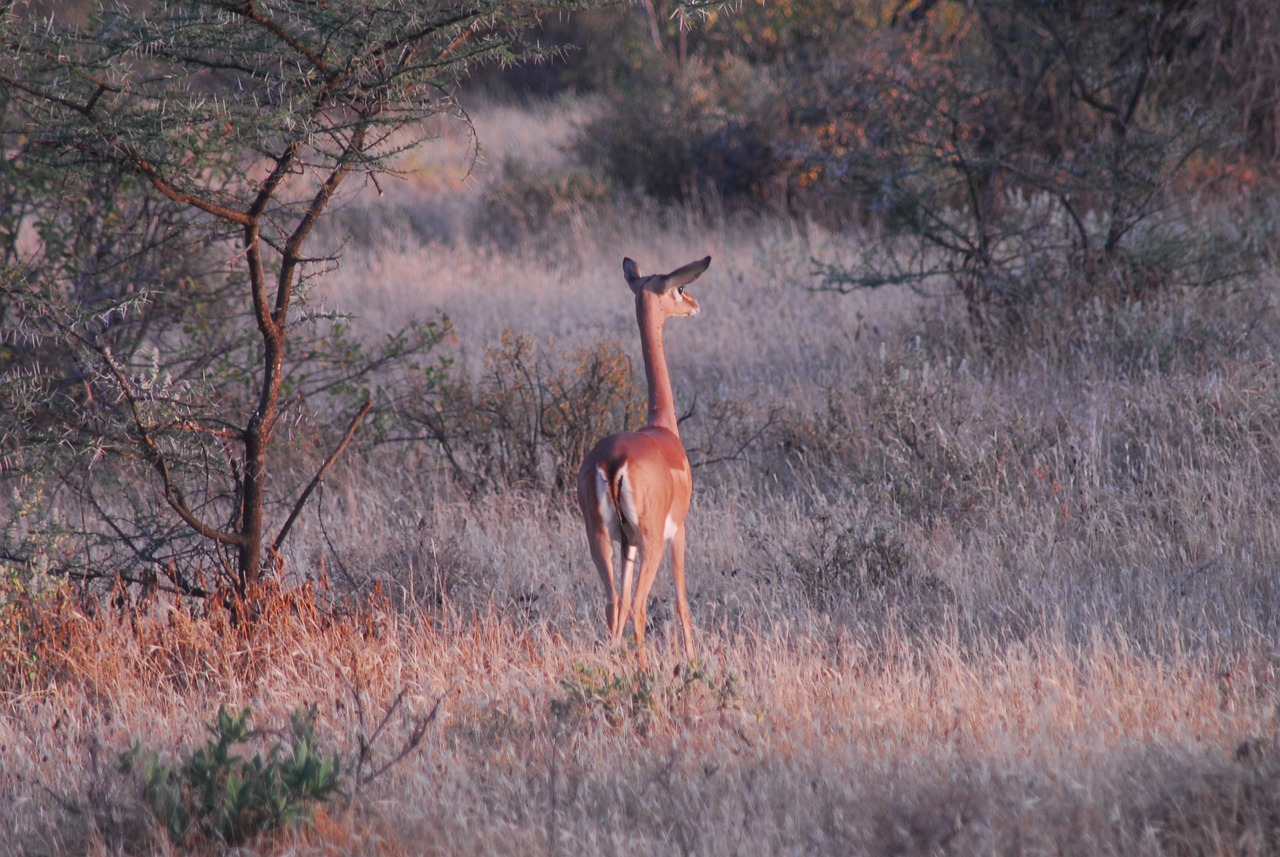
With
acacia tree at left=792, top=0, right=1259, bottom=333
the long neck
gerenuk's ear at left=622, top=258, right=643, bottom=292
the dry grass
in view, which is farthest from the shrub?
acacia tree at left=792, top=0, right=1259, bottom=333

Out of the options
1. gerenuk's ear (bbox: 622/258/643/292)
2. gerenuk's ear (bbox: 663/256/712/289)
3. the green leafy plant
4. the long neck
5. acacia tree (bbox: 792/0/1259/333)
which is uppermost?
acacia tree (bbox: 792/0/1259/333)

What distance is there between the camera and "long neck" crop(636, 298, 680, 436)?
5.76 metres

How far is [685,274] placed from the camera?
572 centimetres

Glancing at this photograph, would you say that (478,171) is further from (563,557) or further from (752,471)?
(563,557)

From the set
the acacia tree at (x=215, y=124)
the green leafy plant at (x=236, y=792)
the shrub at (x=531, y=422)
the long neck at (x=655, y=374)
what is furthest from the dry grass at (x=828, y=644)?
the long neck at (x=655, y=374)

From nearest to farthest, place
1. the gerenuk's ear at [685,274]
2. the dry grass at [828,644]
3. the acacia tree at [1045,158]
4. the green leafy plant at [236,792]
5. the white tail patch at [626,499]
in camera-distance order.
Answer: the dry grass at [828,644], the green leafy plant at [236,792], the white tail patch at [626,499], the gerenuk's ear at [685,274], the acacia tree at [1045,158]

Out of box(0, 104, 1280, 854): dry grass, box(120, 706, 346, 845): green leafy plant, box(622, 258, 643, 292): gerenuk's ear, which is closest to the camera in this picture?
box(0, 104, 1280, 854): dry grass

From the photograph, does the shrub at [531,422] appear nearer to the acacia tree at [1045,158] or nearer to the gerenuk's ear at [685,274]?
the gerenuk's ear at [685,274]

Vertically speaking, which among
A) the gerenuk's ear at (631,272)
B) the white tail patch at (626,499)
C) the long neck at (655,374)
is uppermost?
the gerenuk's ear at (631,272)

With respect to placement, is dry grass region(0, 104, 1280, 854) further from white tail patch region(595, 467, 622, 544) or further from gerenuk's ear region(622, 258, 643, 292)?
→ gerenuk's ear region(622, 258, 643, 292)

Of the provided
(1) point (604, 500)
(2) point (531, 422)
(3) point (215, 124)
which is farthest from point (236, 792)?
(2) point (531, 422)

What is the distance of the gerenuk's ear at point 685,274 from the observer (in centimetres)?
549

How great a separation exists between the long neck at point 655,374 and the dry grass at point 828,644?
1.05m

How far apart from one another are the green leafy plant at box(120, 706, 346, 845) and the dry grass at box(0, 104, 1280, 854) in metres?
0.08
